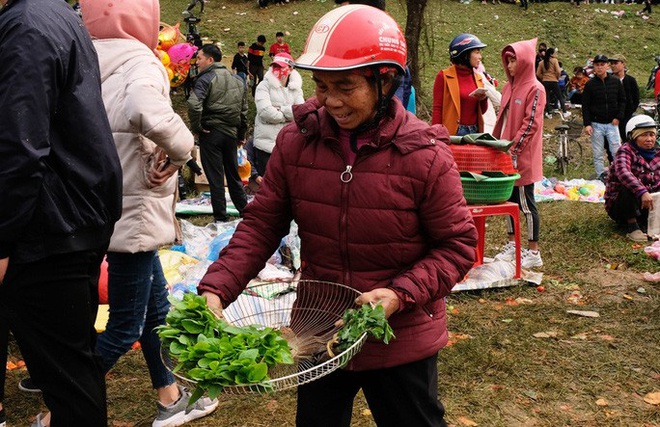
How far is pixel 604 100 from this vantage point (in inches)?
486

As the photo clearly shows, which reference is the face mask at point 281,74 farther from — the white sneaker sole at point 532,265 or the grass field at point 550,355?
the white sneaker sole at point 532,265

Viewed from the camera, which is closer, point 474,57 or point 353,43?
point 353,43

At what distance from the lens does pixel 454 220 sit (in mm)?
2398

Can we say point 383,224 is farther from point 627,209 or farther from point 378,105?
point 627,209

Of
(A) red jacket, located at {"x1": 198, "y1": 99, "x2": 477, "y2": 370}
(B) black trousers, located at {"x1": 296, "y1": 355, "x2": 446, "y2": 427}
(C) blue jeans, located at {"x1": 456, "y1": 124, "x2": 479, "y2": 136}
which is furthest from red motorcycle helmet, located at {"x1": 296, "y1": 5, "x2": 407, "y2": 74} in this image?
(C) blue jeans, located at {"x1": 456, "y1": 124, "x2": 479, "y2": 136}

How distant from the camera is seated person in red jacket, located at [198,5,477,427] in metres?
2.34

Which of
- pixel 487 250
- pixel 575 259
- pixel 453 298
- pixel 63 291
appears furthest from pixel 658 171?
pixel 63 291

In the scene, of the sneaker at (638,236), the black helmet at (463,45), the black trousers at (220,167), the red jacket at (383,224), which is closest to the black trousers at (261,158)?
the black trousers at (220,167)

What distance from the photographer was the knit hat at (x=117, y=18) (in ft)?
11.2

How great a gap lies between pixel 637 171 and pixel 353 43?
6.69 m

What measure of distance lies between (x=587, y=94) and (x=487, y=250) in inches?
239

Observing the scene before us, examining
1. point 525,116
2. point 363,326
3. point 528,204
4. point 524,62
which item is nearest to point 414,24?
point 524,62

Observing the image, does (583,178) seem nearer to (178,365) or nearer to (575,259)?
(575,259)

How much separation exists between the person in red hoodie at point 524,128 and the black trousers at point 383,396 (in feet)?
15.1
